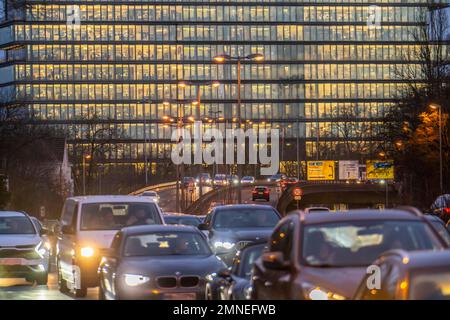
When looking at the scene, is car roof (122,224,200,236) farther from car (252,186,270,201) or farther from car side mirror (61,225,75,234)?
car (252,186,270,201)

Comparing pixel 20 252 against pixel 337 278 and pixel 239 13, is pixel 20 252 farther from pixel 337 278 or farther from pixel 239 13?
pixel 239 13

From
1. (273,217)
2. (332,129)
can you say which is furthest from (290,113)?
(273,217)

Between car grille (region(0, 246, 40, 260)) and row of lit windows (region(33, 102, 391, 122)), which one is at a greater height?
row of lit windows (region(33, 102, 391, 122))

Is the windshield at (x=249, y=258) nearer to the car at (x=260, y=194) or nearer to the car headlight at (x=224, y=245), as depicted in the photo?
the car headlight at (x=224, y=245)

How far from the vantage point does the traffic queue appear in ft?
28.7

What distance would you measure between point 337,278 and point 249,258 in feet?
13.3

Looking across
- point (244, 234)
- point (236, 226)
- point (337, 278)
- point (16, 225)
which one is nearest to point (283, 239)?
point (337, 278)

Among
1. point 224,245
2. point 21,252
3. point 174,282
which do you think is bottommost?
point 21,252

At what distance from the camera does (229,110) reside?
182750 mm

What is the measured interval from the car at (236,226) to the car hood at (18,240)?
391 centimetres

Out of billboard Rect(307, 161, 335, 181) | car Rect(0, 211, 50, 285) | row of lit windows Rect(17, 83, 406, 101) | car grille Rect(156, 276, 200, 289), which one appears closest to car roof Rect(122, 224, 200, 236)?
car grille Rect(156, 276, 200, 289)

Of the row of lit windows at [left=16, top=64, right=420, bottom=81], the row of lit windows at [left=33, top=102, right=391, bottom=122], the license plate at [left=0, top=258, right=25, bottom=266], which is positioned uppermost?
the row of lit windows at [left=16, top=64, right=420, bottom=81]

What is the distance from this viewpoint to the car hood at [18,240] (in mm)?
24919

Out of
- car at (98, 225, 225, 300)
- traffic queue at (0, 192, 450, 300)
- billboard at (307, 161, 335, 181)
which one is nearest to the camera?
traffic queue at (0, 192, 450, 300)
